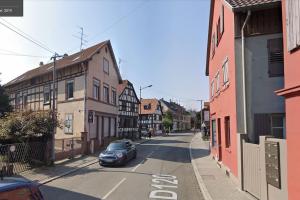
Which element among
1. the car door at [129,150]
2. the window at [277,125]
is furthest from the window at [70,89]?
the window at [277,125]

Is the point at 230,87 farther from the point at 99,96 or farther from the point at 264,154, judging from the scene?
the point at 99,96

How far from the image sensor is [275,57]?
12.5 meters

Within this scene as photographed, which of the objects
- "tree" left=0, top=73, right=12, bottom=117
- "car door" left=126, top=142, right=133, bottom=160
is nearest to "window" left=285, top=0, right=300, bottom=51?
"car door" left=126, top=142, right=133, bottom=160

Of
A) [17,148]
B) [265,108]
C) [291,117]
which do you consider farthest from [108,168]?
[291,117]

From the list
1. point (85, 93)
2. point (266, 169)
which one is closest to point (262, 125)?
point (266, 169)

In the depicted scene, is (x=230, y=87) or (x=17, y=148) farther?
(x=17, y=148)

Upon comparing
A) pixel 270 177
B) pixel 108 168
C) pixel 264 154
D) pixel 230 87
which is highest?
pixel 230 87

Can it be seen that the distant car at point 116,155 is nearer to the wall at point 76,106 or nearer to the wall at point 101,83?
the wall at point 101,83

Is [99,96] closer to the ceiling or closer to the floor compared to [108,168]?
closer to the ceiling

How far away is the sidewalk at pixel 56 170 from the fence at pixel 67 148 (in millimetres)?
687

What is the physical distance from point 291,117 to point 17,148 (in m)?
14.3

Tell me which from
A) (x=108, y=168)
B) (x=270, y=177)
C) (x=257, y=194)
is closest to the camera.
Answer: (x=270, y=177)

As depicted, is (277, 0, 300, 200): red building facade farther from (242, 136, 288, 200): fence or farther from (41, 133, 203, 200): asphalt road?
(41, 133, 203, 200): asphalt road

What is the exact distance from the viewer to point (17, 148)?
55.6 ft
